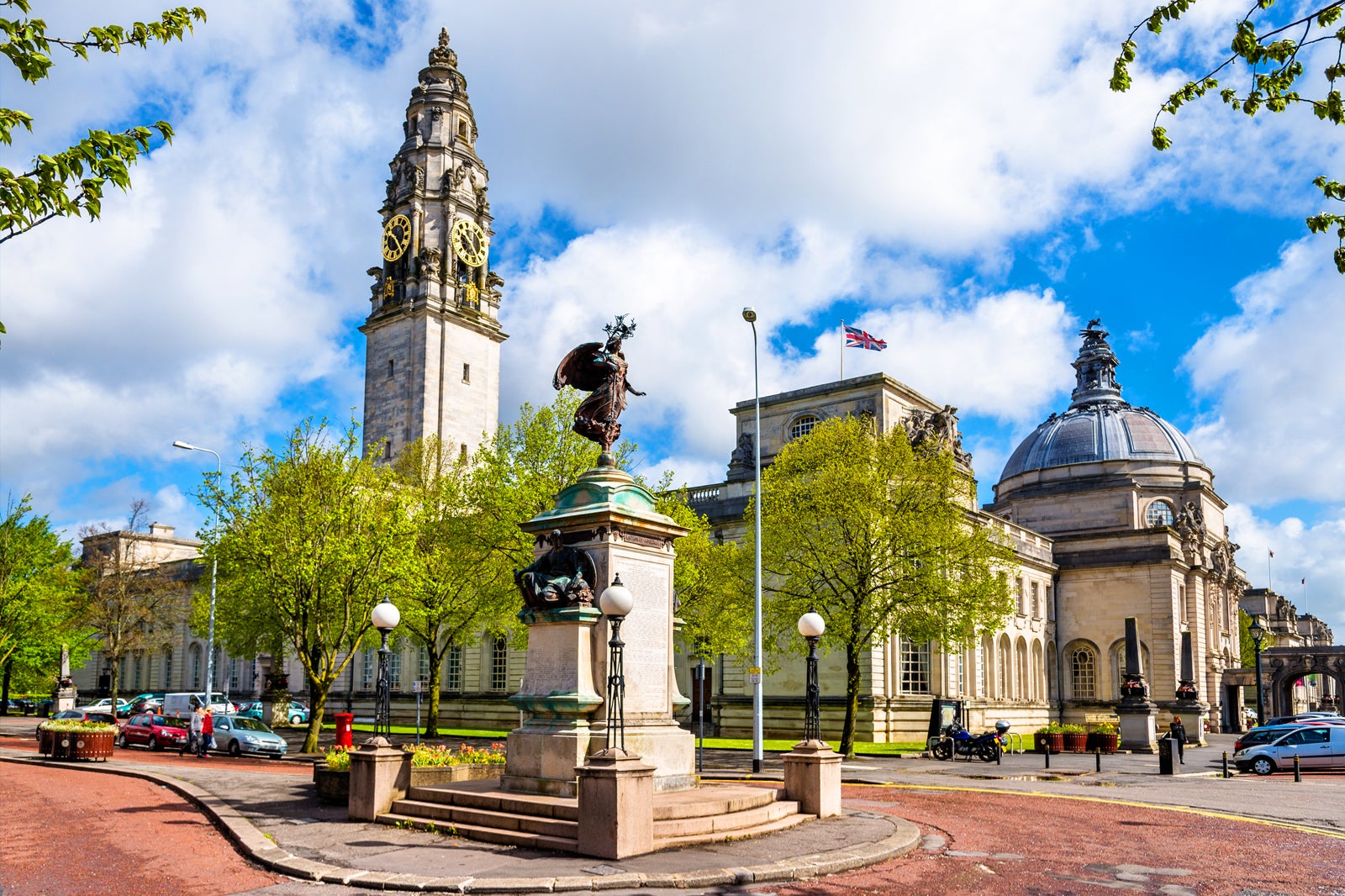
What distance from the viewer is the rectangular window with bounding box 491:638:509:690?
5544cm

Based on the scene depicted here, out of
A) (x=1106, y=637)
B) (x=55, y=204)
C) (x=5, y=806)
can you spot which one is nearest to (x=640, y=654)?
(x=55, y=204)

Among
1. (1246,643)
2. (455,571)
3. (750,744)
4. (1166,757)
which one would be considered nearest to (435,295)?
(455,571)

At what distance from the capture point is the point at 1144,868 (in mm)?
12172

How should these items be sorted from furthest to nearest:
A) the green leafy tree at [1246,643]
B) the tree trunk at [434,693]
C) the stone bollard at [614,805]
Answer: the green leafy tree at [1246,643]
the tree trunk at [434,693]
the stone bollard at [614,805]

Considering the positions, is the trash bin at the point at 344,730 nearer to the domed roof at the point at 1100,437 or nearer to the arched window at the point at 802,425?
the arched window at the point at 802,425

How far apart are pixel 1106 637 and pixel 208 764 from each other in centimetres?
5240

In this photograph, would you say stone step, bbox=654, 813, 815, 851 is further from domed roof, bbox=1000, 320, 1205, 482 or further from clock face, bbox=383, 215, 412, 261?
domed roof, bbox=1000, 320, 1205, 482

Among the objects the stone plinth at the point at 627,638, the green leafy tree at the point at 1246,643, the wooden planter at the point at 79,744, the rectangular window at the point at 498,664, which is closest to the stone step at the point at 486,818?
the stone plinth at the point at 627,638

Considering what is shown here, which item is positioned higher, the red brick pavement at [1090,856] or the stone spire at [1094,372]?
the stone spire at [1094,372]

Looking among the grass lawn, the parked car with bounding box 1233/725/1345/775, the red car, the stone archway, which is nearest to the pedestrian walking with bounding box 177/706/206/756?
the red car

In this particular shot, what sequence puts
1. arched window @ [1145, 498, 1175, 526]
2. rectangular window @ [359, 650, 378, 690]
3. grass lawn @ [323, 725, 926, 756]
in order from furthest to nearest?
arched window @ [1145, 498, 1175, 526] < rectangular window @ [359, 650, 378, 690] < grass lawn @ [323, 725, 926, 756]

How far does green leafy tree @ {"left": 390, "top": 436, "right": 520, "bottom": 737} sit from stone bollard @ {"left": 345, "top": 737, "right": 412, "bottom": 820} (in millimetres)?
19215

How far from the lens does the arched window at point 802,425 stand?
52500 millimetres

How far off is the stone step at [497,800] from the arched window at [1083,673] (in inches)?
2273
